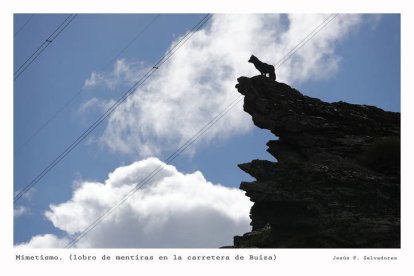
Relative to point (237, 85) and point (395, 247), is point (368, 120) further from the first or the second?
point (395, 247)

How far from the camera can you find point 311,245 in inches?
1283

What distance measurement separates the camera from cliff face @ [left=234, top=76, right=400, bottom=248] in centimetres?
3231

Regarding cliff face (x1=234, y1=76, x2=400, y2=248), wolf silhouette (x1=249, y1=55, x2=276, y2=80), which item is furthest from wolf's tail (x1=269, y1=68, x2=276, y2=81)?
cliff face (x1=234, y1=76, x2=400, y2=248)

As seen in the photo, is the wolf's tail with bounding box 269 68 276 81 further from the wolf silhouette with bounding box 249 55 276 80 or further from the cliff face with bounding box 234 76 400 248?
the cliff face with bounding box 234 76 400 248

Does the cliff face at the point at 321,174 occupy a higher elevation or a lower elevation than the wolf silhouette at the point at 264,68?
lower

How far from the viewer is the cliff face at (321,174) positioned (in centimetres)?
3231

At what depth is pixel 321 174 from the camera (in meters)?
36.0

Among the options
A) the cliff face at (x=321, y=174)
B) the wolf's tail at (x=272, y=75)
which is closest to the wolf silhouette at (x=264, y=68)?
the wolf's tail at (x=272, y=75)

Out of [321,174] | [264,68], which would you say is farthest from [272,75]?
[321,174]

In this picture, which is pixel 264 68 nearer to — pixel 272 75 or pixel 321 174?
pixel 272 75

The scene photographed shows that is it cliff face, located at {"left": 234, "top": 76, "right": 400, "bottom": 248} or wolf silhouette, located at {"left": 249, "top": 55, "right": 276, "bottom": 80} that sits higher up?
wolf silhouette, located at {"left": 249, "top": 55, "right": 276, "bottom": 80}

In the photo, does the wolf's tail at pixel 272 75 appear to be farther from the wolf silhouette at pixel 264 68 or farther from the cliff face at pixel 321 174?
the cliff face at pixel 321 174
